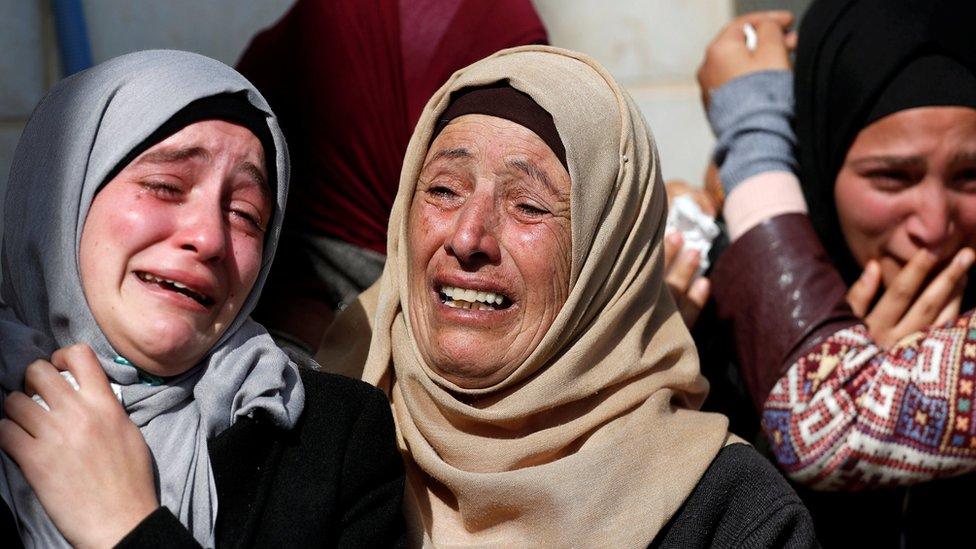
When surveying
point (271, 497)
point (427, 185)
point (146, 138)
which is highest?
point (146, 138)

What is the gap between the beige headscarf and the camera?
2.54 metres

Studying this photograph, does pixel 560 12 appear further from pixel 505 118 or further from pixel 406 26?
pixel 505 118

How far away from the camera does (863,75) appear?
3469 mm

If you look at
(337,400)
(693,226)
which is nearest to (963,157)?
(693,226)

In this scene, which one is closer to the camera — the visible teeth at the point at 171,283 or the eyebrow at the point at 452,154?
the visible teeth at the point at 171,283

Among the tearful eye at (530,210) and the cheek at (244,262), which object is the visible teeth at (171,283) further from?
the tearful eye at (530,210)

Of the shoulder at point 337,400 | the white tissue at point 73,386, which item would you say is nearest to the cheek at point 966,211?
the shoulder at point 337,400

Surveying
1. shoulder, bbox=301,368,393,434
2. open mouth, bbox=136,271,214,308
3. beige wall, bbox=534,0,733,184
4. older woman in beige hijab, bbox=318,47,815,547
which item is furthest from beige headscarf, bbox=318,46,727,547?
beige wall, bbox=534,0,733,184

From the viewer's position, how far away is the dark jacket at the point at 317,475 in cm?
218

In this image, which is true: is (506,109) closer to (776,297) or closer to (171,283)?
(171,283)

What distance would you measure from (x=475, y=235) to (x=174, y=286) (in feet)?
2.10

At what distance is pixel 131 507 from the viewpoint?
203 centimetres

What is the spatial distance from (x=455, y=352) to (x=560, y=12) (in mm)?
2597

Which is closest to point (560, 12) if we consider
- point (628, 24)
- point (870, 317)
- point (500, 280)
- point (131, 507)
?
point (628, 24)
